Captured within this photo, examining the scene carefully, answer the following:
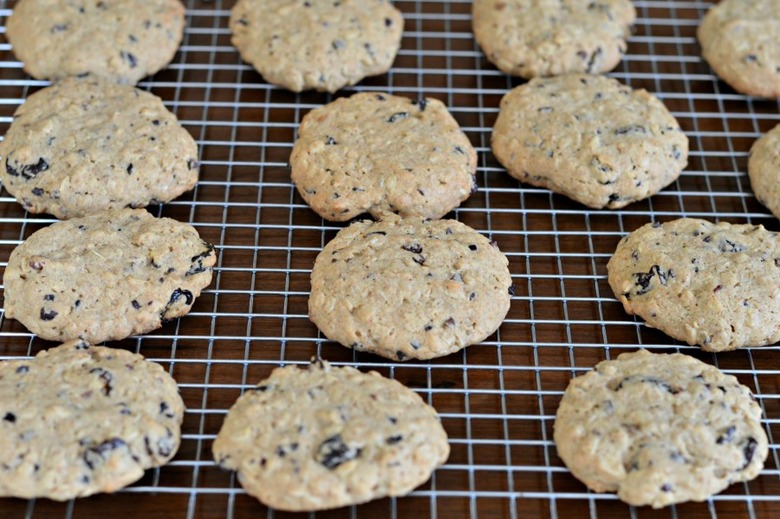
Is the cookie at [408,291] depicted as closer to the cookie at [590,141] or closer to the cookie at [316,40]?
the cookie at [590,141]

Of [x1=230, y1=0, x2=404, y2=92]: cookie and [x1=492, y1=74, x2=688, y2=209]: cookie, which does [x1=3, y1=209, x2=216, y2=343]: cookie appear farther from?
[x1=492, y1=74, x2=688, y2=209]: cookie

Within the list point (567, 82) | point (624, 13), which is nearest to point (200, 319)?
point (567, 82)

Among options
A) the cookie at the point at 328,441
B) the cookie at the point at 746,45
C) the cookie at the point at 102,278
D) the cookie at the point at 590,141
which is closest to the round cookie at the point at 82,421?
the cookie at the point at 102,278

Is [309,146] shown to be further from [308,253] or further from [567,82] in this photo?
[567,82]

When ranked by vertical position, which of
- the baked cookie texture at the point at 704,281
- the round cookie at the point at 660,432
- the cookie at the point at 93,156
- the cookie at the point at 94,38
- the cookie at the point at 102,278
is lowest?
the round cookie at the point at 660,432

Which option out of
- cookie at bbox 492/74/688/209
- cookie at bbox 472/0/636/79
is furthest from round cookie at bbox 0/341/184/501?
cookie at bbox 472/0/636/79

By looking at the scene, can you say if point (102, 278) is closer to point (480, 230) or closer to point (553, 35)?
point (480, 230)

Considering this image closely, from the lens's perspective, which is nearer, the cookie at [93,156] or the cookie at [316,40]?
the cookie at [93,156]
